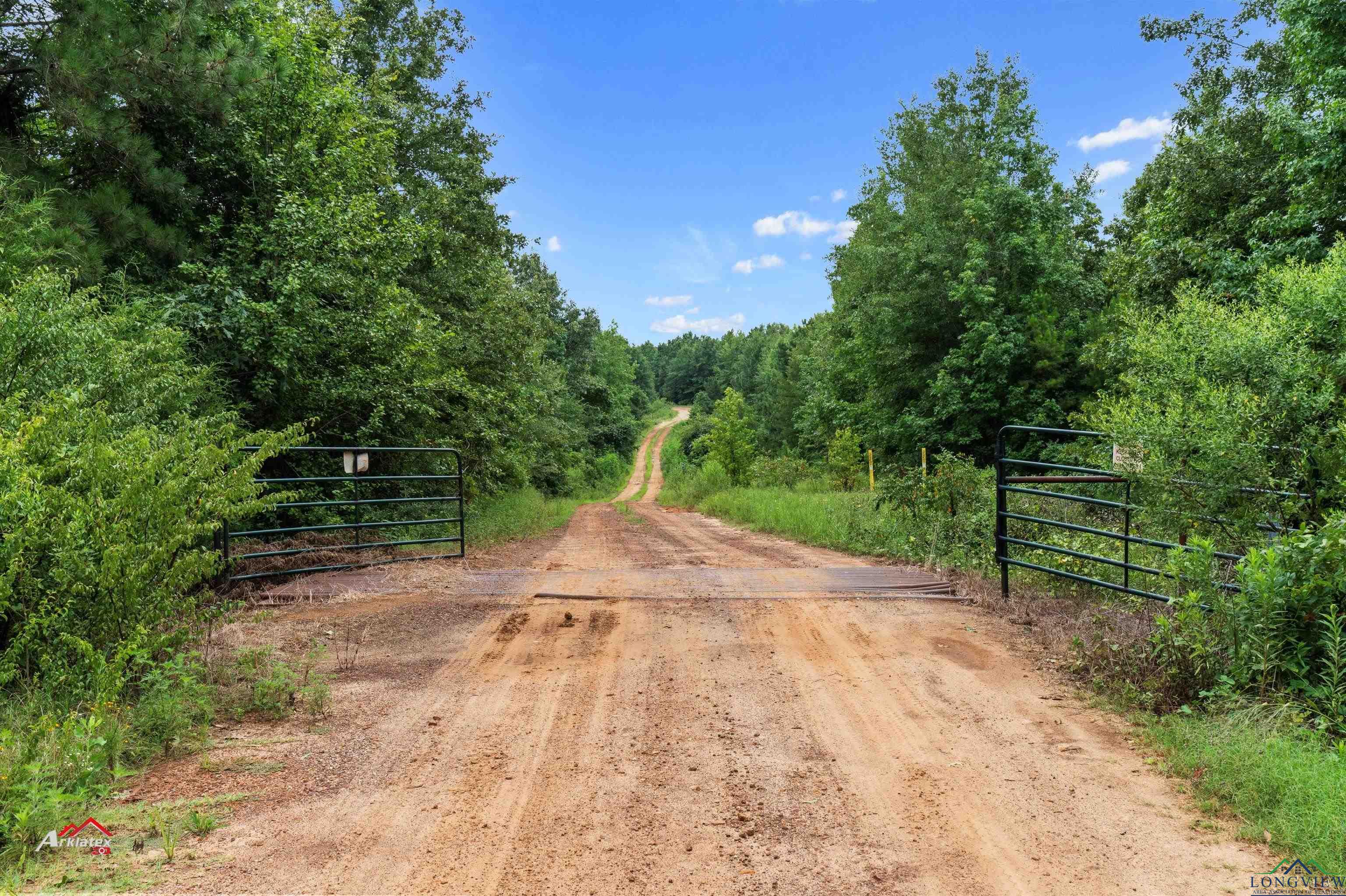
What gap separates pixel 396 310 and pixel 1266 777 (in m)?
12.1

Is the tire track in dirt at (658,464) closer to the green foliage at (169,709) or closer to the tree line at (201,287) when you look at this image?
the tree line at (201,287)

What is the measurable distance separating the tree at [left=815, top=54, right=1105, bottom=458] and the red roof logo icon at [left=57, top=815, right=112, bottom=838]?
20.7m

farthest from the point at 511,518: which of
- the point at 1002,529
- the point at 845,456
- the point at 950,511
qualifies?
the point at 845,456

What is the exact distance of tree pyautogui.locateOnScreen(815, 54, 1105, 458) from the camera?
20.7 metres

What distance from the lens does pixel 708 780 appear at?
353 cm

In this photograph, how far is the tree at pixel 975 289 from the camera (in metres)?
20.7

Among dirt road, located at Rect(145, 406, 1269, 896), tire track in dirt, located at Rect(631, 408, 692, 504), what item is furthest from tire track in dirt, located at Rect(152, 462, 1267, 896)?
tire track in dirt, located at Rect(631, 408, 692, 504)

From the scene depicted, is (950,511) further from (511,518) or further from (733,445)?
(733,445)

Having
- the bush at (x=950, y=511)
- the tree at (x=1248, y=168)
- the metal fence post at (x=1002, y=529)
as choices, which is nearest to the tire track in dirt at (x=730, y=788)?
the metal fence post at (x=1002, y=529)

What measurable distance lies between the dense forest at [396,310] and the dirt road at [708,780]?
998 mm

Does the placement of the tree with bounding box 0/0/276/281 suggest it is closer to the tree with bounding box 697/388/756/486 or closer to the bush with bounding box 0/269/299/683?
the bush with bounding box 0/269/299/683

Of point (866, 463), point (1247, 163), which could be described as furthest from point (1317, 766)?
point (866, 463)

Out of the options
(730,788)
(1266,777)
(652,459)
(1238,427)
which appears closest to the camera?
(1266,777)

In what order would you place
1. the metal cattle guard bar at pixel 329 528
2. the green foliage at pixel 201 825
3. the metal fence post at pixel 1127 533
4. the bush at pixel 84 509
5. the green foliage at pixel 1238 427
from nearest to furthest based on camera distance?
1. the green foliage at pixel 201 825
2. the bush at pixel 84 509
3. the green foliage at pixel 1238 427
4. the metal fence post at pixel 1127 533
5. the metal cattle guard bar at pixel 329 528
